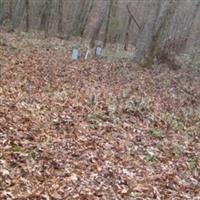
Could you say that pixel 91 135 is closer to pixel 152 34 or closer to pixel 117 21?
pixel 152 34

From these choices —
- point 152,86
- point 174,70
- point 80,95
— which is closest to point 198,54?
point 174,70

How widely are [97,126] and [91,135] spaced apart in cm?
62

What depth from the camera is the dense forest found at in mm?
6945

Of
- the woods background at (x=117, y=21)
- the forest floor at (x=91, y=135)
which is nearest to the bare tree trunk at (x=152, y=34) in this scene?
the woods background at (x=117, y=21)

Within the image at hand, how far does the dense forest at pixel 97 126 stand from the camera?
6945 mm

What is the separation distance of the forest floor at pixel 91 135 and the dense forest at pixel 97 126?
21 millimetres

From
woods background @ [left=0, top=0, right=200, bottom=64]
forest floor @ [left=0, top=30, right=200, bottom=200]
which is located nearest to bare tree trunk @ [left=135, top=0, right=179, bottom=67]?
woods background @ [left=0, top=0, right=200, bottom=64]

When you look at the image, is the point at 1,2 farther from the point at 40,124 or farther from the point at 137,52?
the point at 40,124

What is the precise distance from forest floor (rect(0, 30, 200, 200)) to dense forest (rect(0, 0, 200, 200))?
0.8 inches

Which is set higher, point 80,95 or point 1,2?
point 1,2

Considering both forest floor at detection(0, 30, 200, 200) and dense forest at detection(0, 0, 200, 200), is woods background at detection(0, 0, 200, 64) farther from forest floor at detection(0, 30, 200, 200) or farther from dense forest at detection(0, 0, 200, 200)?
forest floor at detection(0, 30, 200, 200)

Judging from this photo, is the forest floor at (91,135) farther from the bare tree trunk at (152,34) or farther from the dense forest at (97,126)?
the bare tree trunk at (152,34)

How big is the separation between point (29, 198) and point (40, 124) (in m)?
2.79

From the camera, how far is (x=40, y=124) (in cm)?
873
